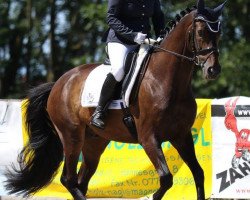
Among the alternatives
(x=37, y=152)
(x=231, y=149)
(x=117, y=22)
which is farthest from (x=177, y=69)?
(x=37, y=152)

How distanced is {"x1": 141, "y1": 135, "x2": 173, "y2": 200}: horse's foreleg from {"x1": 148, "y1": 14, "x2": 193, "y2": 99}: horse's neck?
537 millimetres

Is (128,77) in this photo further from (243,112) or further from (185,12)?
(243,112)

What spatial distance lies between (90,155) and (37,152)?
0.80 m

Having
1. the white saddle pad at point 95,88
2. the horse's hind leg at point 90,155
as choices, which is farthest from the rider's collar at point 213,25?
the horse's hind leg at point 90,155

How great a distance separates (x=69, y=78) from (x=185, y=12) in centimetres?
194

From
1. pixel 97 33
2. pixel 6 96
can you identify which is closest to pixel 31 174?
pixel 97 33

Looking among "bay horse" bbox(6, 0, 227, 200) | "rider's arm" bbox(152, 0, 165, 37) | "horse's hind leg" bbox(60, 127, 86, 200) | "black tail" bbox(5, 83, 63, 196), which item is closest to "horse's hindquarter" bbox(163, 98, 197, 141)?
"bay horse" bbox(6, 0, 227, 200)

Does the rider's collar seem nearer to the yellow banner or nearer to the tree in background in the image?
the yellow banner

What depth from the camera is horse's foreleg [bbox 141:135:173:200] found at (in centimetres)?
641

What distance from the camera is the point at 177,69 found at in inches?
262

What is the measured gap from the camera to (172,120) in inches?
257

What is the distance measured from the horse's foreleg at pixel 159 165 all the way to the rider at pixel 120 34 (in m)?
0.79

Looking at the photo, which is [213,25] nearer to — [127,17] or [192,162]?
[127,17]

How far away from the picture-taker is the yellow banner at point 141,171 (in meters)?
8.90
